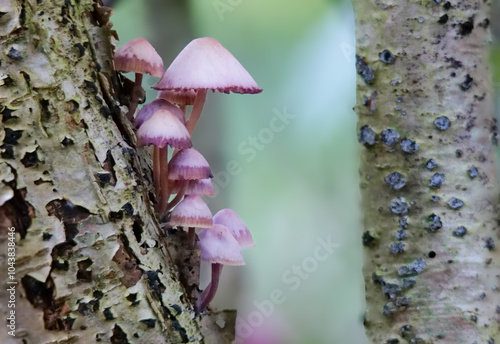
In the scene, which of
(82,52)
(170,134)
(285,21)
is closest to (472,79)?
(170,134)

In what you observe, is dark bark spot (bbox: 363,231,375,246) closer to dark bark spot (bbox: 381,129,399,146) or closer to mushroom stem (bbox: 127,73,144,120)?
A: dark bark spot (bbox: 381,129,399,146)

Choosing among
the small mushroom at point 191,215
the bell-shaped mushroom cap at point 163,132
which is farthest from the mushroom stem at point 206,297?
Result: the bell-shaped mushroom cap at point 163,132

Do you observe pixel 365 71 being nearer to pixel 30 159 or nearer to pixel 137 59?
pixel 137 59

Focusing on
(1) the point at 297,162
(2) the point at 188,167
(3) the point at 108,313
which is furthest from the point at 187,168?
(1) the point at 297,162

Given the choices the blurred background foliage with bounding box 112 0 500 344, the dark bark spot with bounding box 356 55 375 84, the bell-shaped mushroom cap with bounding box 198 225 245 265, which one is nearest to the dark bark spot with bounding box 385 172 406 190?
the dark bark spot with bounding box 356 55 375 84

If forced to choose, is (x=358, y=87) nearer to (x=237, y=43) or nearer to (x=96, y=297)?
(x=96, y=297)

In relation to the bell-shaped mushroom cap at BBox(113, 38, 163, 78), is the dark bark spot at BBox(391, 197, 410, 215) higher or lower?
lower

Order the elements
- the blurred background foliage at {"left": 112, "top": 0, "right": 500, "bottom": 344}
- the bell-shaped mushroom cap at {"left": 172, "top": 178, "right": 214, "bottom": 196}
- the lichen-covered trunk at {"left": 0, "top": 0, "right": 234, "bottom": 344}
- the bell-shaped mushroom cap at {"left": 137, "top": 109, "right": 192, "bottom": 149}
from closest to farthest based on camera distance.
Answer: the lichen-covered trunk at {"left": 0, "top": 0, "right": 234, "bottom": 344} → the bell-shaped mushroom cap at {"left": 137, "top": 109, "right": 192, "bottom": 149} → the bell-shaped mushroom cap at {"left": 172, "top": 178, "right": 214, "bottom": 196} → the blurred background foliage at {"left": 112, "top": 0, "right": 500, "bottom": 344}
